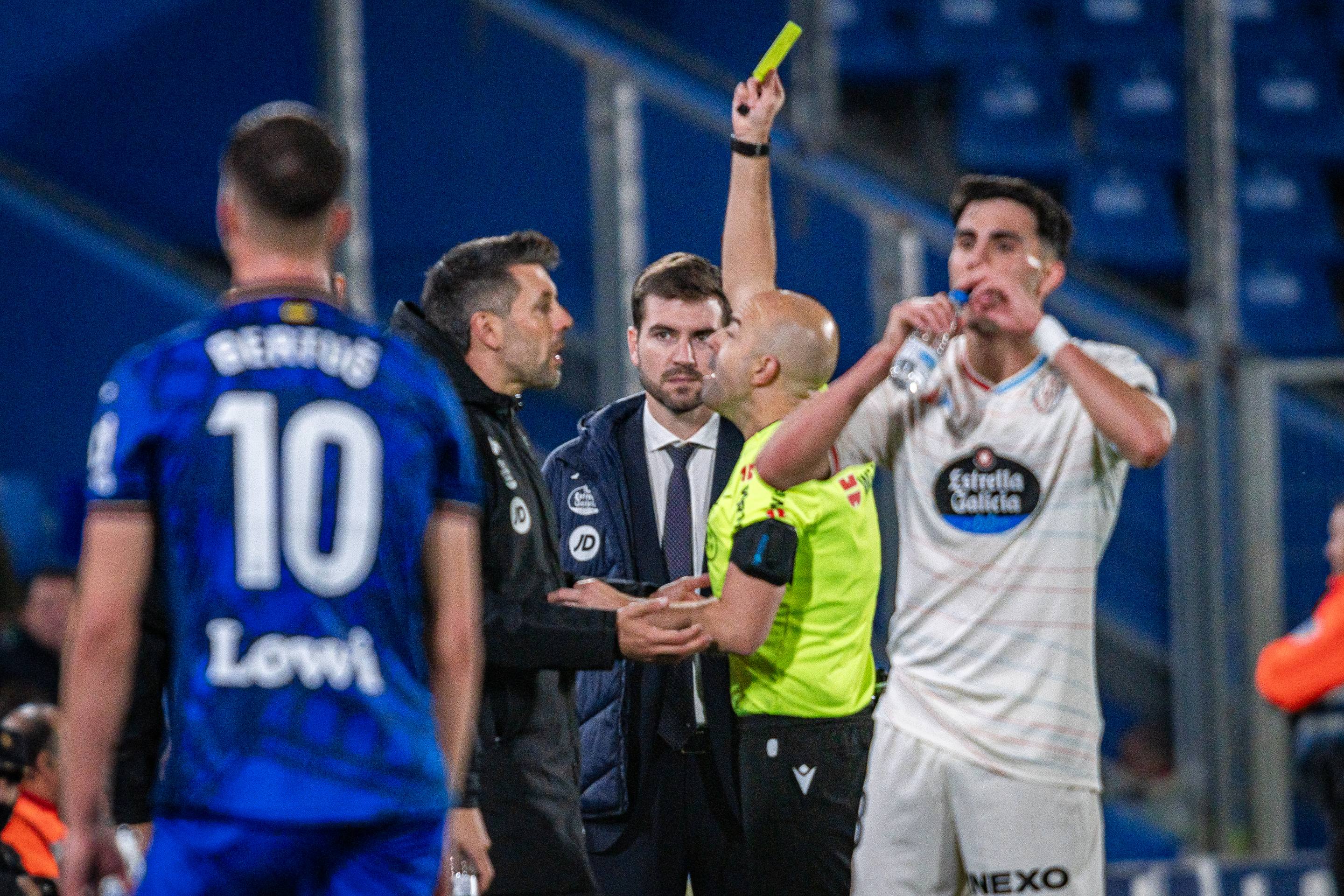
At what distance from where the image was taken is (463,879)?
11.2ft

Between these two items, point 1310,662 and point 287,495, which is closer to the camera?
point 287,495

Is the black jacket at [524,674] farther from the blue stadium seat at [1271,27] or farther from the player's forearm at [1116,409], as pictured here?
the blue stadium seat at [1271,27]

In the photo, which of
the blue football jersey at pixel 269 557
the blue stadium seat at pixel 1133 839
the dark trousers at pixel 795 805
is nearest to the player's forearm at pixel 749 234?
the dark trousers at pixel 795 805

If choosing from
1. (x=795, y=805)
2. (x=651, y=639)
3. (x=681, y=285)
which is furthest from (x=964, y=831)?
(x=681, y=285)

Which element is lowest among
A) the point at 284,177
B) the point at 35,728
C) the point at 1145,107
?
the point at 35,728

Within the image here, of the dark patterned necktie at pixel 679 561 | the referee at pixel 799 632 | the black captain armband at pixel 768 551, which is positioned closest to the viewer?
the black captain armband at pixel 768 551

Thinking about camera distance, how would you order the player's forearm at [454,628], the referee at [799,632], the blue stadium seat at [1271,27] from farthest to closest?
the blue stadium seat at [1271,27] < the referee at [799,632] < the player's forearm at [454,628]

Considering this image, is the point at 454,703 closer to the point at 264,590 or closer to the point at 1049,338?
the point at 264,590

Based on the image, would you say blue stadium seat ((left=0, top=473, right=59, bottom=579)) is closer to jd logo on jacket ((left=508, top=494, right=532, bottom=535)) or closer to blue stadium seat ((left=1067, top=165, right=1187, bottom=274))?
jd logo on jacket ((left=508, top=494, right=532, bottom=535))

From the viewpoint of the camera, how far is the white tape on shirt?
3.42m

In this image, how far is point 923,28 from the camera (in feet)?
37.6

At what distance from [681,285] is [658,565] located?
2.36 feet

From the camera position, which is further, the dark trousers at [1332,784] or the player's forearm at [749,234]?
the dark trousers at [1332,784]

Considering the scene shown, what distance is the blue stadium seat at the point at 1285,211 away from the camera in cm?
1129
